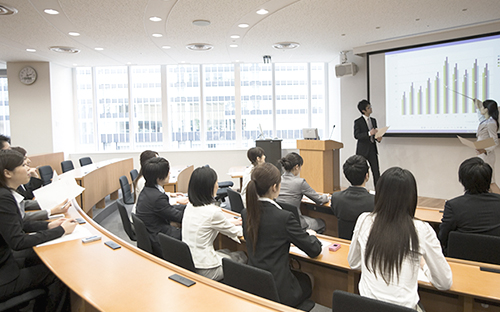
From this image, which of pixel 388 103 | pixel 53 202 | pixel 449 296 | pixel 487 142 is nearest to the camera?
pixel 449 296

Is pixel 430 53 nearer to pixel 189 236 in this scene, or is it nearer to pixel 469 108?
pixel 469 108

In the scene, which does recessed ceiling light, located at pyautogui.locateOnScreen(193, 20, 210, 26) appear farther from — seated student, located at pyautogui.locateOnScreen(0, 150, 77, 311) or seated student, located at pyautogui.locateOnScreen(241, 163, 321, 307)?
seated student, located at pyautogui.locateOnScreen(241, 163, 321, 307)

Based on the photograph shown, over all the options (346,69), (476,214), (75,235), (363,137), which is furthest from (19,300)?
(346,69)

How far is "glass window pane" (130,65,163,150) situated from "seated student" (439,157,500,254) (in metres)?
8.26

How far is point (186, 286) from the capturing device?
1737mm

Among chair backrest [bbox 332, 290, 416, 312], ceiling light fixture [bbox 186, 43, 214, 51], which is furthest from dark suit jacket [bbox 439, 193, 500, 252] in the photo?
ceiling light fixture [bbox 186, 43, 214, 51]

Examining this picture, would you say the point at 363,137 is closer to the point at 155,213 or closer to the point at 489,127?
the point at 489,127

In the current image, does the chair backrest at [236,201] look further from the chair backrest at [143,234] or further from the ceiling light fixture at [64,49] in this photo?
the ceiling light fixture at [64,49]

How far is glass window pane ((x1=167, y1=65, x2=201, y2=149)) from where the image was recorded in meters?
9.54

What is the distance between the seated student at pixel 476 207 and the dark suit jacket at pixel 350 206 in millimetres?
562

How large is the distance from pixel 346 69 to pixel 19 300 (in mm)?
7008

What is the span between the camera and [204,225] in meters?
2.39

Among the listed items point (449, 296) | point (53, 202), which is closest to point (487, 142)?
point (449, 296)

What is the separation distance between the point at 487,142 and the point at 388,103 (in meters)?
2.53
